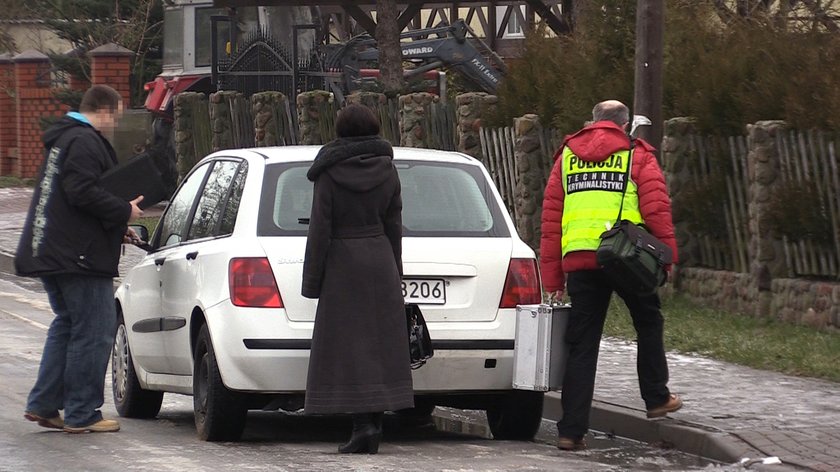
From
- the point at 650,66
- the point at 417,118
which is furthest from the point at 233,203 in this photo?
the point at 417,118

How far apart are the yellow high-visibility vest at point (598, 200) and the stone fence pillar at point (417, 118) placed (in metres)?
12.4

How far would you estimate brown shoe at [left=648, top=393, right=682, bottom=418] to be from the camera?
9.11 metres

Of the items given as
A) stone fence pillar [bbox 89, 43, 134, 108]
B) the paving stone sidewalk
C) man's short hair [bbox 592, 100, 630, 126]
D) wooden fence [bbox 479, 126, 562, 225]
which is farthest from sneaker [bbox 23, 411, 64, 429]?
stone fence pillar [bbox 89, 43, 134, 108]

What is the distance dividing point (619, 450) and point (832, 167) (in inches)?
197

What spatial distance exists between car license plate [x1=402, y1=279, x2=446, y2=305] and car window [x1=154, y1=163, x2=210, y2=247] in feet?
5.35

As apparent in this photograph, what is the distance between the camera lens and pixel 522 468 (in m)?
8.04

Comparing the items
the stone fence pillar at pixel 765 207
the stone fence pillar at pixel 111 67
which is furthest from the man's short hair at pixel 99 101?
the stone fence pillar at pixel 111 67

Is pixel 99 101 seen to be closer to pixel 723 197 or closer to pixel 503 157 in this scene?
pixel 723 197

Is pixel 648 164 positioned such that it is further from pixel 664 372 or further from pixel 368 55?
pixel 368 55

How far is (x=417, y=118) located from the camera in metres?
21.3

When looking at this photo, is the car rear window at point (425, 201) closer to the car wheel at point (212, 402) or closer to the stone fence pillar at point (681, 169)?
the car wheel at point (212, 402)

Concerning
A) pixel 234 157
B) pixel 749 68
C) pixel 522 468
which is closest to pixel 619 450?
pixel 522 468

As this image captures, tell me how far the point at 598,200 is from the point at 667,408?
3.95 feet

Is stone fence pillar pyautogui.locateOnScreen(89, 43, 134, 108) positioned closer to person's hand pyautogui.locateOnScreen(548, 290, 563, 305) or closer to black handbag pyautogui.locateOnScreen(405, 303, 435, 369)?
person's hand pyautogui.locateOnScreen(548, 290, 563, 305)
